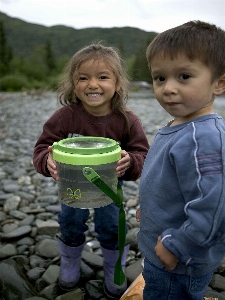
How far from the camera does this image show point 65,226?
2277mm

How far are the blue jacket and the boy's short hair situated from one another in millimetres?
215

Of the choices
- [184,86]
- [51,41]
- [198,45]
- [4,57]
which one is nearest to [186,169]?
[184,86]

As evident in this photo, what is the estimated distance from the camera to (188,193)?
129 cm

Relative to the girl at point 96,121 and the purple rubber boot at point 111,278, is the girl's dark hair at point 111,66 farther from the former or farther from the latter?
the purple rubber boot at point 111,278

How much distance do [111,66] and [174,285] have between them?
1280 mm

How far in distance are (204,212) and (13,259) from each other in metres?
1.90

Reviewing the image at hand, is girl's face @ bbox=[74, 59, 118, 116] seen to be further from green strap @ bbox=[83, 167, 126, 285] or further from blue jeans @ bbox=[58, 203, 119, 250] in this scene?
blue jeans @ bbox=[58, 203, 119, 250]

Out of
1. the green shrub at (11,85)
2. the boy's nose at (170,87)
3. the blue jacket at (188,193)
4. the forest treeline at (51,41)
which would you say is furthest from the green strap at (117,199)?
the forest treeline at (51,41)

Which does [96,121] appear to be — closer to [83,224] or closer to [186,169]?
[83,224]

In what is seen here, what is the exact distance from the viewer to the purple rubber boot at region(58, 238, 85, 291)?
94.3 inches

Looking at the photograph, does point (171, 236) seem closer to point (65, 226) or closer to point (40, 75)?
point (65, 226)

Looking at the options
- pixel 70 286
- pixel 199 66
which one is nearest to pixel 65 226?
pixel 70 286

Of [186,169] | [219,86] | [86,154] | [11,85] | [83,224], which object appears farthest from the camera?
[11,85]

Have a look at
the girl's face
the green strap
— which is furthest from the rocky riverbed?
the girl's face
